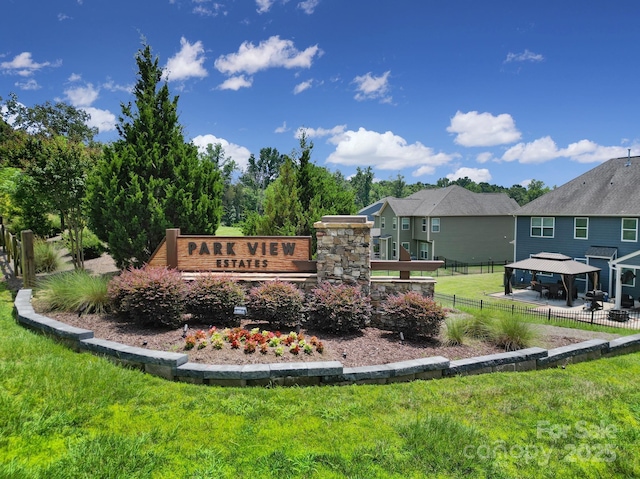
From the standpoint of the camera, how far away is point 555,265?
17.9 meters

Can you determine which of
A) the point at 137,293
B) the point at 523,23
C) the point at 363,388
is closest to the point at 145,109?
the point at 137,293

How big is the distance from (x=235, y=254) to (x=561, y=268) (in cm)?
1544

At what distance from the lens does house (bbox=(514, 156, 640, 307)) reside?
18.0 meters

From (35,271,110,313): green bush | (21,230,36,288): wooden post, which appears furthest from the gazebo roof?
(21,230,36,288): wooden post

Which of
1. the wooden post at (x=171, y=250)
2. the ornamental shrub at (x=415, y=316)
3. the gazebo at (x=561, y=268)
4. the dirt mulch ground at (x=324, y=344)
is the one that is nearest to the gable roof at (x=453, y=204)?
the gazebo at (x=561, y=268)

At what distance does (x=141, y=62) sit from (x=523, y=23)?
39.2ft

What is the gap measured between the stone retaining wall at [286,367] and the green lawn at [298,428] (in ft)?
0.62

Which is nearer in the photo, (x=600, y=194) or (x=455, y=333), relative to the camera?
(x=455, y=333)

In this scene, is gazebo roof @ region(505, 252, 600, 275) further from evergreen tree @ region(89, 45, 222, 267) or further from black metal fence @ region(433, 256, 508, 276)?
evergreen tree @ region(89, 45, 222, 267)

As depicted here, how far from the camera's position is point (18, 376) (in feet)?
13.7

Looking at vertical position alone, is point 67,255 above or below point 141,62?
below

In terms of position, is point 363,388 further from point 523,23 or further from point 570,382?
point 523,23

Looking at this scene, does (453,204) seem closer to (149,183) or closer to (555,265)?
(555,265)

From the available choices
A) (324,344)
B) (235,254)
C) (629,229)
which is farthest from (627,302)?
(235,254)
